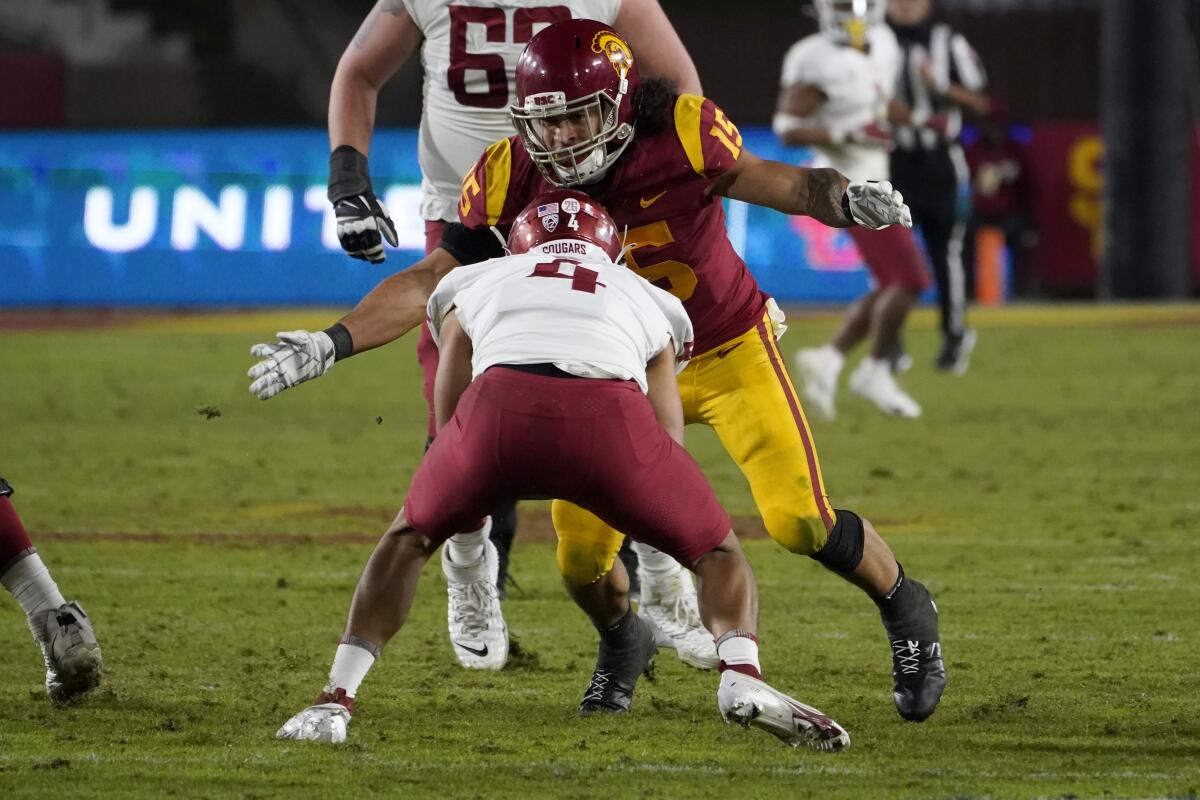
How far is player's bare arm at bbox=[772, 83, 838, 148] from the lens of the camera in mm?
9797

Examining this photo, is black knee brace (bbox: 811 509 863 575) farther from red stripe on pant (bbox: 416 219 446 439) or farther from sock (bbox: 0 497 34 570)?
sock (bbox: 0 497 34 570)

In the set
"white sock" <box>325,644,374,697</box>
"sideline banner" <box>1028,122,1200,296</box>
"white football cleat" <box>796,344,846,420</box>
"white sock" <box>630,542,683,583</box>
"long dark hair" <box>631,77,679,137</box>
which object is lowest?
"sideline banner" <box>1028,122,1200,296</box>

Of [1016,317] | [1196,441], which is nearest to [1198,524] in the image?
[1196,441]

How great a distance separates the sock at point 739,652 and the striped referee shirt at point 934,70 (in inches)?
278

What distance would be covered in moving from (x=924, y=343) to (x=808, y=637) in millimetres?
8395

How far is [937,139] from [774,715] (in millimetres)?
7187

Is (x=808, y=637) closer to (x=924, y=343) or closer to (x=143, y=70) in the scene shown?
(x=924, y=343)

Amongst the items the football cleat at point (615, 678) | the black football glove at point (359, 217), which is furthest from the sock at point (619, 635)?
the black football glove at point (359, 217)

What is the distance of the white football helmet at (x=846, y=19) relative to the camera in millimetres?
9906

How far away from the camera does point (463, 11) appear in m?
5.60

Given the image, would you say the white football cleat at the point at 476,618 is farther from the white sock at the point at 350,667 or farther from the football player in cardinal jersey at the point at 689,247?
the white sock at the point at 350,667

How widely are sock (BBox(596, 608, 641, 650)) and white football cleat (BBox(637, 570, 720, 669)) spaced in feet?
1.43

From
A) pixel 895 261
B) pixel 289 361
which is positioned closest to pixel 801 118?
pixel 895 261

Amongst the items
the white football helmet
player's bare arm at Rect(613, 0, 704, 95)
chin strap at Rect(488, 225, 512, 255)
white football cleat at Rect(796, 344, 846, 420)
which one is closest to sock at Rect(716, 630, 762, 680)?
chin strap at Rect(488, 225, 512, 255)
